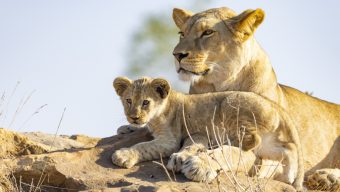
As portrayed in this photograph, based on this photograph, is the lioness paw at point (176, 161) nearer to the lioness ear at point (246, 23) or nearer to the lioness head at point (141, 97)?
the lioness head at point (141, 97)

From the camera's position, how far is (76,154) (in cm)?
693

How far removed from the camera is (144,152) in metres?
6.92

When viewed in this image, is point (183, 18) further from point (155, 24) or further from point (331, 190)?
point (155, 24)

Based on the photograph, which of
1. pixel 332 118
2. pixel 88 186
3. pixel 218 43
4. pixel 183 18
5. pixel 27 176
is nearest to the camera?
pixel 88 186

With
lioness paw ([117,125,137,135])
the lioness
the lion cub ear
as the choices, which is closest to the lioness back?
the lioness

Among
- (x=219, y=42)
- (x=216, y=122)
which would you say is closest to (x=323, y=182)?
(x=216, y=122)

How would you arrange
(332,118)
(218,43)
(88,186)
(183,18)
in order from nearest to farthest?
1. (88,186)
2. (218,43)
3. (183,18)
4. (332,118)

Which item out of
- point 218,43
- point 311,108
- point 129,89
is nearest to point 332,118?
point 311,108

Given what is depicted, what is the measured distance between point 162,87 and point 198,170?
992 millimetres

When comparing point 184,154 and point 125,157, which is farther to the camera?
point 125,157

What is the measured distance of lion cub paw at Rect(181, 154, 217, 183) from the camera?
21.1ft

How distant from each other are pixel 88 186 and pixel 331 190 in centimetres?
269

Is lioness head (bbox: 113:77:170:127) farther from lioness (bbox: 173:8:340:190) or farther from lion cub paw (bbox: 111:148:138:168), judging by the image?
lioness (bbox: 173:8:340:190)

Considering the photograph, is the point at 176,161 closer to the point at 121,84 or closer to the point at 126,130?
the point at 121,84
